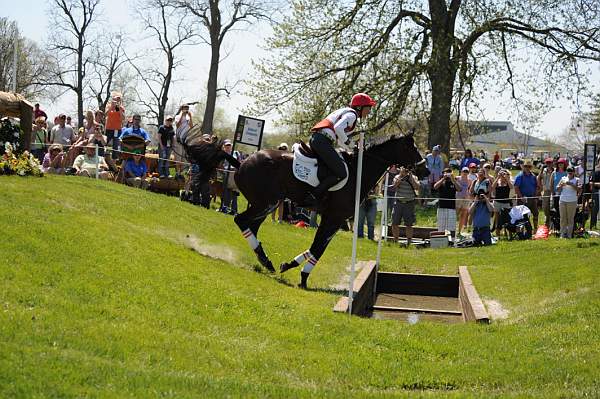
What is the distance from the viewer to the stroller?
79.0ft

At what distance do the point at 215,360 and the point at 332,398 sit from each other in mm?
1423

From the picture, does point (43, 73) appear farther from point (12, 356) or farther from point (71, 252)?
point (12, 356)

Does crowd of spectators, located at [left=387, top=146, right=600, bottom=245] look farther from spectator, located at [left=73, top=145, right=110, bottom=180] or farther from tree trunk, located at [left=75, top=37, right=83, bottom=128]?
tree trunk, located at [left=75, top=37, right=83, bottom=128]

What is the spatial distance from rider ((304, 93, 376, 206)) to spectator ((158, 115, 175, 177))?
10235mm

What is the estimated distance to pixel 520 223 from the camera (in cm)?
2417

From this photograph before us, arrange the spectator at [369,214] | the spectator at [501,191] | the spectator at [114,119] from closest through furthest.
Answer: the spectator at [114,119] < the spectator at [369,214] < the spectator at [501,191]

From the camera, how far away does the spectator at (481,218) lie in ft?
77.2

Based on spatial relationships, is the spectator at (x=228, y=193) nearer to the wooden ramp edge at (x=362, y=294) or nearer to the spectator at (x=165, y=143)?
the spectator at (x=165, y=143)

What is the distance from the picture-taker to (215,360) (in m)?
8.27

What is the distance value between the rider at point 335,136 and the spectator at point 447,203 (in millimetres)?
11309

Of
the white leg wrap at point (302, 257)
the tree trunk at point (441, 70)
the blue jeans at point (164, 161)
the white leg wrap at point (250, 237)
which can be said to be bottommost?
the white leg wrap at point (302, 257)

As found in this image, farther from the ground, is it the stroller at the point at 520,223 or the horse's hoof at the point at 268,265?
the stroller at the point at 520,223

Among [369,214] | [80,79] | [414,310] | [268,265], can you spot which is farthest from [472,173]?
[80,79]

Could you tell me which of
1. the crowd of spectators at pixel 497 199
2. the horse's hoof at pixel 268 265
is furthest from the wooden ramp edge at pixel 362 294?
the crowd of spectators at pixel 497 199
